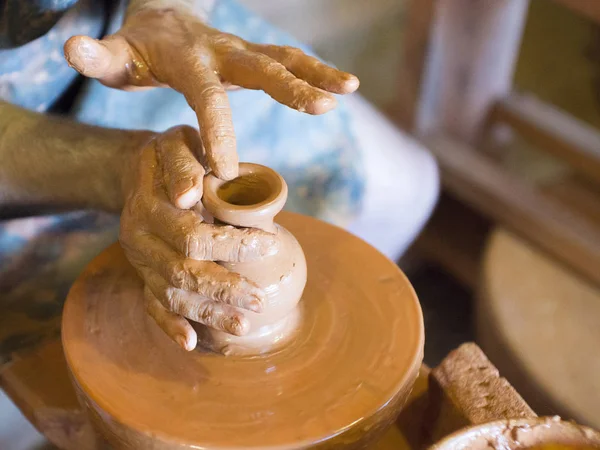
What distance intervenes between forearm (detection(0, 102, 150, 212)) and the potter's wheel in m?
0.16

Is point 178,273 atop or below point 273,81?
below

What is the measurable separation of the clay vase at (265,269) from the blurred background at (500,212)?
1.11m

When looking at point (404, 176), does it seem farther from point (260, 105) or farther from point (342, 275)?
point (342, 275)

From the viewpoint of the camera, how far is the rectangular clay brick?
0.88 metres

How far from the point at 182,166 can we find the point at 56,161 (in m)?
0.37

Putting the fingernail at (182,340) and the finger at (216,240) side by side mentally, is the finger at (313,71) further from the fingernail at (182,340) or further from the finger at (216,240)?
the fingernail at (182,340)

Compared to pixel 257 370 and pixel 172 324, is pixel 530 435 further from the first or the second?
pixel 172 324

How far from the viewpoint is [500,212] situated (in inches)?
86.0

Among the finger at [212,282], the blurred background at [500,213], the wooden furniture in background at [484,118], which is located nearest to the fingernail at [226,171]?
the finger at [212,282]

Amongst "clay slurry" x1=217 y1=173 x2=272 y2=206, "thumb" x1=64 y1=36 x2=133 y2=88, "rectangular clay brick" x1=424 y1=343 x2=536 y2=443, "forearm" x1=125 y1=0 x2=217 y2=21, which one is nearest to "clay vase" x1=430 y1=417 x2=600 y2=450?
"rectangular clay brick" x1=424 y1=343 x2=536 y2=443

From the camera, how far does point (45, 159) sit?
1120 mm

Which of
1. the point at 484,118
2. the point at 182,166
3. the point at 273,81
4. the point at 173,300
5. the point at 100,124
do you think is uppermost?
the point at 273,81

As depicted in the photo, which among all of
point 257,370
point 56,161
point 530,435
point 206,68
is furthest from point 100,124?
point 530,435

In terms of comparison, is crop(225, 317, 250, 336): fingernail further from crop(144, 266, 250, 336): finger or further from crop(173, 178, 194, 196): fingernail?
crop(173, 178, 194, 196): fingernail
